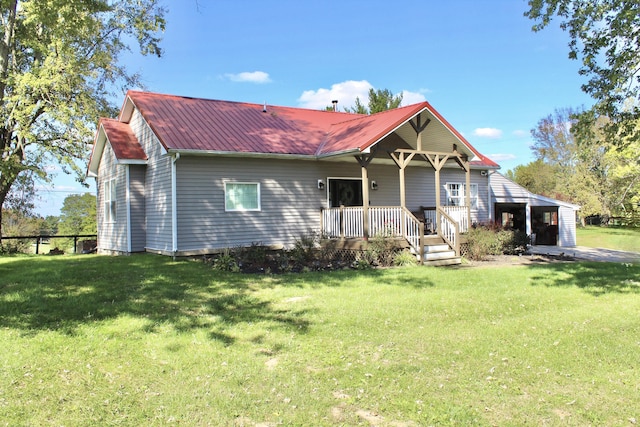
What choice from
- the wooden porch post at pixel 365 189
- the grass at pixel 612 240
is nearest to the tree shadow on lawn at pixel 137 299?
→ the wooden porch post at pixel 365 189

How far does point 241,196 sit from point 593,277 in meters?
9.59

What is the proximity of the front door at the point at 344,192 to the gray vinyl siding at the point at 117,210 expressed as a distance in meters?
6.84

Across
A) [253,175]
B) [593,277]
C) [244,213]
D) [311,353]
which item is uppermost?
[253,175]

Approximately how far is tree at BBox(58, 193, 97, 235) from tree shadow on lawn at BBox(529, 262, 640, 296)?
4097 cm

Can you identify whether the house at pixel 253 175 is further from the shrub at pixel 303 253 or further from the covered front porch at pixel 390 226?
the shrub at pixel 303 253

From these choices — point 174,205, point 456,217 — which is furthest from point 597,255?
point 174,205

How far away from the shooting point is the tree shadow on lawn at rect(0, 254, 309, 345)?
21.1 ft

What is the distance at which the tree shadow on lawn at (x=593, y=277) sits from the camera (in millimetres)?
9539

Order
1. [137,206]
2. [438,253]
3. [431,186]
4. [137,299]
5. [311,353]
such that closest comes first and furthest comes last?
[311,353] → [137,299] → [438,253] → [137,206] → [431,186]

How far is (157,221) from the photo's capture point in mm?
13648

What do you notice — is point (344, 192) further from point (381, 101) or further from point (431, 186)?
point (381, 101)

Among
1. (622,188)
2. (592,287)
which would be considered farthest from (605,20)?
(622,188)

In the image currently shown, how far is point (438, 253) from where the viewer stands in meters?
13.4

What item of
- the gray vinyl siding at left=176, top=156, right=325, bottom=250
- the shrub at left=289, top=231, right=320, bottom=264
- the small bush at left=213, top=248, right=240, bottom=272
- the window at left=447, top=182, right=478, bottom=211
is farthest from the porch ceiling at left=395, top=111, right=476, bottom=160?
the small bush at left=213, top=248, right=240, bottom=272
